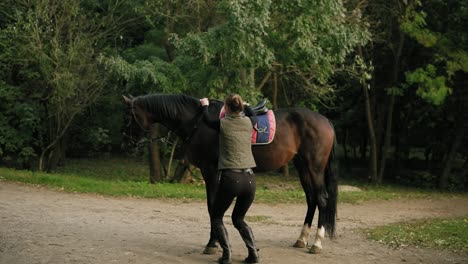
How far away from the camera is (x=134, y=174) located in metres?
23.2

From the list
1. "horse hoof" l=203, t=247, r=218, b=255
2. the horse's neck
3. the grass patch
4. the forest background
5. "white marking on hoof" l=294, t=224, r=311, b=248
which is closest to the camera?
"horse hoof" l=203, t=247, r=218, b=255

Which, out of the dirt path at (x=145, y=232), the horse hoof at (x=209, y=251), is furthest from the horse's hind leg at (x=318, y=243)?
the horse hoof at (x=209, y=251)

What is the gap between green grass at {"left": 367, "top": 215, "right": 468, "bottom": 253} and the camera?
29.9ft

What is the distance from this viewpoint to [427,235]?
995cm

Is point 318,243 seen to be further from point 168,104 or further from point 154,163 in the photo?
point 154,163

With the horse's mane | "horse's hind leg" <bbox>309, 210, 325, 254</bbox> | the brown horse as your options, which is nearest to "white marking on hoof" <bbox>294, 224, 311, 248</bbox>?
the brown horse

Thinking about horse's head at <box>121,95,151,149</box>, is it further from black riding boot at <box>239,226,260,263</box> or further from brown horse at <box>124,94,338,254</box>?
black riding boot at <box>239,226,260,263</box>

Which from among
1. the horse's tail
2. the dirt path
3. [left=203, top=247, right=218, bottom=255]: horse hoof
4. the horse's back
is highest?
the horse's back

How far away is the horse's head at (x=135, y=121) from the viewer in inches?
327

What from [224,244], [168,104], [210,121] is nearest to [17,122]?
[168,104]

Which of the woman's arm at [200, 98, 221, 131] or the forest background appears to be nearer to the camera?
the woman's arm at [200, 98, 221, 131]

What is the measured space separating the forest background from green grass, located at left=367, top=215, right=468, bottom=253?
5.87 meters

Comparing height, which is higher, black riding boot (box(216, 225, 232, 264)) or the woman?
the woman

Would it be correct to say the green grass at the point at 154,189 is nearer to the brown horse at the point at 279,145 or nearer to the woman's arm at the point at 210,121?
the brown horse at the point at 279,145
